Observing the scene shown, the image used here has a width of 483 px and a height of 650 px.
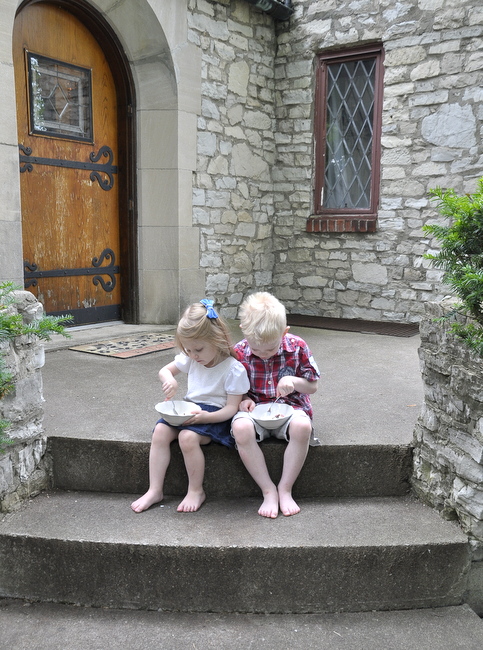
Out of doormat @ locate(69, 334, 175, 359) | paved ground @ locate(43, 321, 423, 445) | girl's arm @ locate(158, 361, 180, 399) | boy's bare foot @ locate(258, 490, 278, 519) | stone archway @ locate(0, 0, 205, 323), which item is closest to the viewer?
boy's bare foot @ locate(258, 490, 278, 519)

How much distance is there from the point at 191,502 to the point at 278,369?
0.65m

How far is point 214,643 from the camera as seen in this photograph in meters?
1.93

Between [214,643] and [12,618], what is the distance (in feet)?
2.41

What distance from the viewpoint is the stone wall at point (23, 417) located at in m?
2.31

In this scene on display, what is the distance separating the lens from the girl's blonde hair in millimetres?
2334

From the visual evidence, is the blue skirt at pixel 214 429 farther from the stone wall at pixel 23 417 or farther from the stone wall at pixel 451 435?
the stone wall at pixel 451 435

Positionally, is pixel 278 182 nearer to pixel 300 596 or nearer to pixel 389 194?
pixel 389 194

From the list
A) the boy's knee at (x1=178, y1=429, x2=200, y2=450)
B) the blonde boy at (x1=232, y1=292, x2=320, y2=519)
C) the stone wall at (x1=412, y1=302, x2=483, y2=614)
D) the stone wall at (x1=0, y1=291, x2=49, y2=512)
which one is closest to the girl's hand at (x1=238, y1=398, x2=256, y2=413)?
the blonde boy at (x1=232, y1=292, x2=320, y2=519)

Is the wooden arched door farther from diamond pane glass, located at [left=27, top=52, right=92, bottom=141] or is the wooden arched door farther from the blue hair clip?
the blue hair clip

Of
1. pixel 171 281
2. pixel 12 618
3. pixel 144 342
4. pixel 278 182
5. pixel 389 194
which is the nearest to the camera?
pixel 12 618

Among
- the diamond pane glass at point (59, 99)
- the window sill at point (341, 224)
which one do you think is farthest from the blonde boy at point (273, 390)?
the window sill at point (341, 224)

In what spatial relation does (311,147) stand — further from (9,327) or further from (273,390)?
(9,327)

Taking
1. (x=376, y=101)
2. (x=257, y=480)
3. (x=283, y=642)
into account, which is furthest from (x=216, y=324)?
(x=376, y=101)

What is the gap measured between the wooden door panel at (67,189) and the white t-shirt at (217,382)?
265 cm
